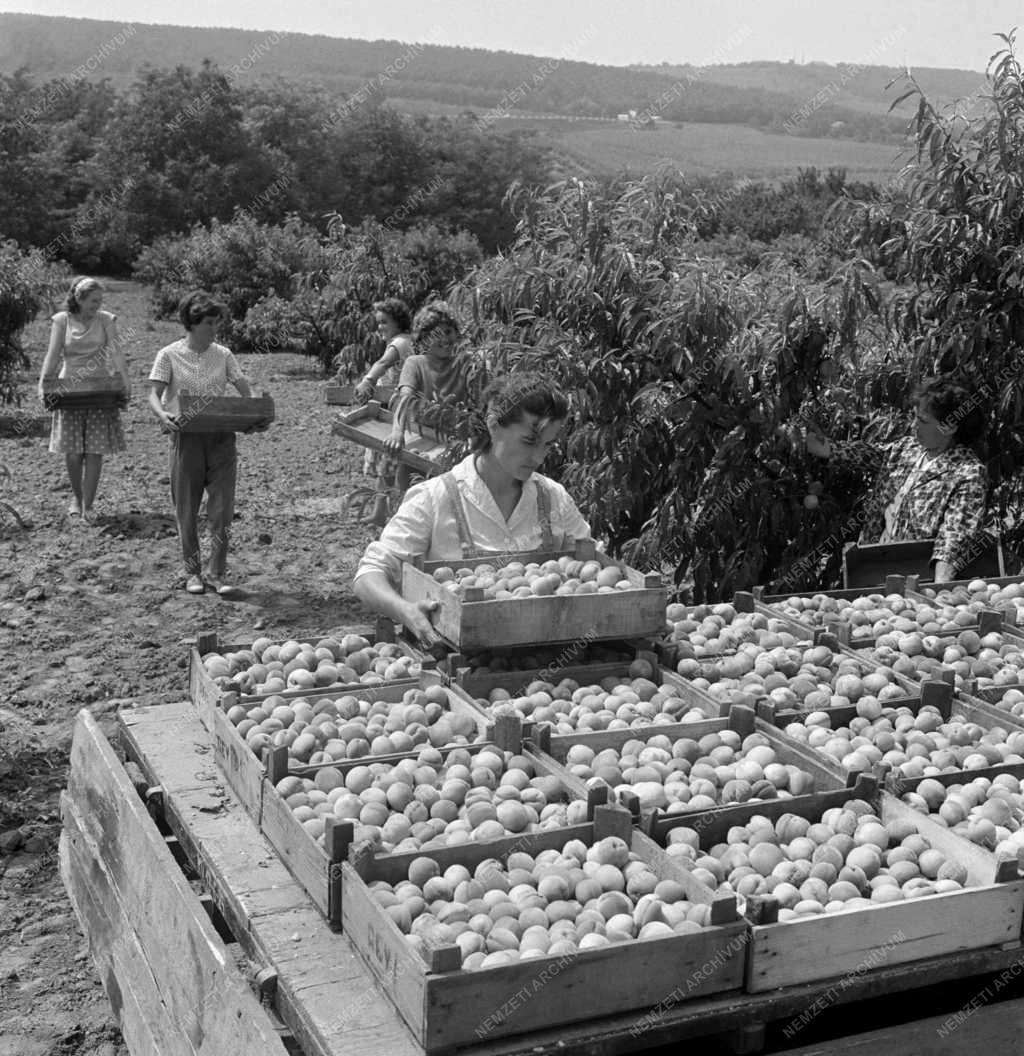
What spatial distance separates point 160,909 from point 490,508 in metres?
1.94

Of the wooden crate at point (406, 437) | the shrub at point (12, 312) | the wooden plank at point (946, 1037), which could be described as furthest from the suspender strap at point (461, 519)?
the shrub at point (12, 312)

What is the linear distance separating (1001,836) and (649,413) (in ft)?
12.2

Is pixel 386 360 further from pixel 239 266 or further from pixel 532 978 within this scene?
pixel 239 266

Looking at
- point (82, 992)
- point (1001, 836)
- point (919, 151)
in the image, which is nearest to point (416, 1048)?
point (1001, 836)

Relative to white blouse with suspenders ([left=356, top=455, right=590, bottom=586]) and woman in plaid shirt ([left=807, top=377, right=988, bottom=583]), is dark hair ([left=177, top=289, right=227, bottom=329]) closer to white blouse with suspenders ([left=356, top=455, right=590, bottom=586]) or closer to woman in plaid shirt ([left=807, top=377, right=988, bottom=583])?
white blouse with suspenders ([left=356, top=455, right=590, bottom=586])

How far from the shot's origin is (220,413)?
26.1 feet

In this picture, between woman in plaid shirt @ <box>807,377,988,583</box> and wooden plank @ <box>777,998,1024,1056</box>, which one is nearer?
wooden plank @ <box>777,998,1024,1056</box>

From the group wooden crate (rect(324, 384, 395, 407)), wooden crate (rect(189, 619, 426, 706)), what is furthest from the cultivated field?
wooden crate (rect(189, 619, 426, 706))

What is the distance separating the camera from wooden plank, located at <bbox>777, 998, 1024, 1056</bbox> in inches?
106

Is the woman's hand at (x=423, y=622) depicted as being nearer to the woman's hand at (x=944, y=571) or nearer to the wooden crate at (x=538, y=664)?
the wooden crate at (x=538, y=664)

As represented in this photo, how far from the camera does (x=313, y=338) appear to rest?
20.3 meters

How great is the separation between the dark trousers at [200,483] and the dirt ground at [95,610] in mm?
340

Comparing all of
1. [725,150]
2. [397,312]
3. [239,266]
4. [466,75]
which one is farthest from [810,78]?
[397,312]

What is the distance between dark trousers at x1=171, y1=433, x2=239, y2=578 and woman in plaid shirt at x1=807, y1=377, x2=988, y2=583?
412 centimetres
